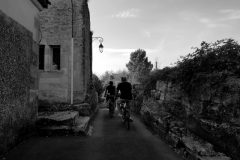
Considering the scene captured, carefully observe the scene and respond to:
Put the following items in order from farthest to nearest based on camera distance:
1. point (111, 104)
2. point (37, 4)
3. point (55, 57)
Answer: point (55, 57) → point (111, 104) → point (37, 4)

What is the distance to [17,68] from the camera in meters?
6.08

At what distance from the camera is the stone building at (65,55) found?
11812 mm

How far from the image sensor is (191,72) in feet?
20.8

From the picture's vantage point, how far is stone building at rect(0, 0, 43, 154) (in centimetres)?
533

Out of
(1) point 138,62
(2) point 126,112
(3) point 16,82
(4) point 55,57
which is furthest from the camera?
(1) point 138,62

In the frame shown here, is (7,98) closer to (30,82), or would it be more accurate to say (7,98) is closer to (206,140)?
(30,82)

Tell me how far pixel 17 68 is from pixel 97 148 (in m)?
2.75

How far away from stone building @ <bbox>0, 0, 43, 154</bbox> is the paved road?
0.50 meters

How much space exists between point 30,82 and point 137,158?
12.1 feet

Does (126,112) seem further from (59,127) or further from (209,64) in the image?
(209,64)

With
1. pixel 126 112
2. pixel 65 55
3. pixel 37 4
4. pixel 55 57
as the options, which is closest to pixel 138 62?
pixel 55 57

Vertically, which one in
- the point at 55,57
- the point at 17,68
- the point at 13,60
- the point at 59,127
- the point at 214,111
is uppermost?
the point at 55,57

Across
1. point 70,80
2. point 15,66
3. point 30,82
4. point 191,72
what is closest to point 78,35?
point 70,80

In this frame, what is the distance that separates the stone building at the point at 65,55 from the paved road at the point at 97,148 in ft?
14.6
